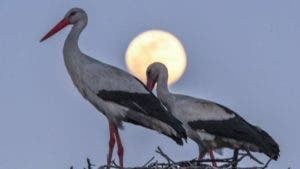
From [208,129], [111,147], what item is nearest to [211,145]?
[208,129]

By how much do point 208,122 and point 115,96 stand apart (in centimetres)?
158

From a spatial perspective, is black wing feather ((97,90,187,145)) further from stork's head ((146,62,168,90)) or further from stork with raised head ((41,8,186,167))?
stork's head ((146,62,168,90))

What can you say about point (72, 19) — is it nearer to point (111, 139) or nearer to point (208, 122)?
point (111, 139)

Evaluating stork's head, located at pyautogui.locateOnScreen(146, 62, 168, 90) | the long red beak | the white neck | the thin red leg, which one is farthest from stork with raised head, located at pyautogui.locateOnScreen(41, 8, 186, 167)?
stork's head, located at pyautogui.locateOnScreen(146, 62, 168, 90)

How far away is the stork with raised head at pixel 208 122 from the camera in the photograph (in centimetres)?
1419

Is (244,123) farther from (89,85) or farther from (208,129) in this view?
(89,85)

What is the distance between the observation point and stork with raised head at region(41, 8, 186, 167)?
13.2 m

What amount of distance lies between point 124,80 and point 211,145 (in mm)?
1663

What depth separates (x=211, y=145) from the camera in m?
14.5

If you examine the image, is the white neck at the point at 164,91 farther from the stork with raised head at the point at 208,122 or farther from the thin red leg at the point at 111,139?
the thin red leg at the point at 111,139

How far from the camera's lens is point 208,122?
47.4ft

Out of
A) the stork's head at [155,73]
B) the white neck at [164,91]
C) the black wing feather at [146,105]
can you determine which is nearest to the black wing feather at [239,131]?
the white neck at [164,91]

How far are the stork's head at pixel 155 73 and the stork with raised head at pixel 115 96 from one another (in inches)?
43.5

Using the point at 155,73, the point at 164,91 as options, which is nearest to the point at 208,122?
the point at 164,91
